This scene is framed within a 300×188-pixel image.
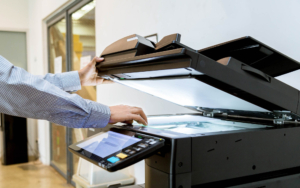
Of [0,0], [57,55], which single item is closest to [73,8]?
[57,55]

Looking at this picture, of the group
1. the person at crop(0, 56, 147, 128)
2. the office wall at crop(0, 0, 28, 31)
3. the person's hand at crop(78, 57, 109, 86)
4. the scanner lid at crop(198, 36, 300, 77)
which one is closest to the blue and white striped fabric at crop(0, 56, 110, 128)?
the person at crop(0, 56, 147, 128)

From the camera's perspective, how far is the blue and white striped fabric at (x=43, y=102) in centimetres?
82

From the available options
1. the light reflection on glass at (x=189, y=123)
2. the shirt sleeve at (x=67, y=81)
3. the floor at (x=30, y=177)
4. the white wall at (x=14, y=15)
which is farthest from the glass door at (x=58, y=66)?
the light reflection on glass at (x=189, y=123)

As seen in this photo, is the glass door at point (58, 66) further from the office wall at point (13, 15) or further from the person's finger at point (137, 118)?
the person's finger at point (137, 118)

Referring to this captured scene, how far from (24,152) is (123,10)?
3.25 m

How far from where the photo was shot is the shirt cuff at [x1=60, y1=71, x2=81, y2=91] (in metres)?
1.33

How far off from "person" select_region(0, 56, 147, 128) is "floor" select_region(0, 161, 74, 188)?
2.51 metres

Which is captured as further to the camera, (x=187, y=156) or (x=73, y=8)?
(x=73, y=8)

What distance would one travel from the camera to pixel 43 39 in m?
3.96

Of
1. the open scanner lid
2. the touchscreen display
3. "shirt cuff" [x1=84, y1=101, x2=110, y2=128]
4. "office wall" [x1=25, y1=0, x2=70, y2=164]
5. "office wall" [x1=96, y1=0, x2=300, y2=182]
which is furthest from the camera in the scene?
"office wall" [x1=25, y1=0, x2=70, y2=164]

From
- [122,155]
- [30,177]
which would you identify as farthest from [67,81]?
[30,177]

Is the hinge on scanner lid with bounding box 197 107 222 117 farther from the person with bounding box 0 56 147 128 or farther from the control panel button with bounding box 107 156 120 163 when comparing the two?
the control panel button with bounding box 107 156 120 163

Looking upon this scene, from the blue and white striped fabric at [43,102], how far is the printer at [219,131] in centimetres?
8

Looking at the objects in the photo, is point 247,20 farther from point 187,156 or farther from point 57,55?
point 57,55
